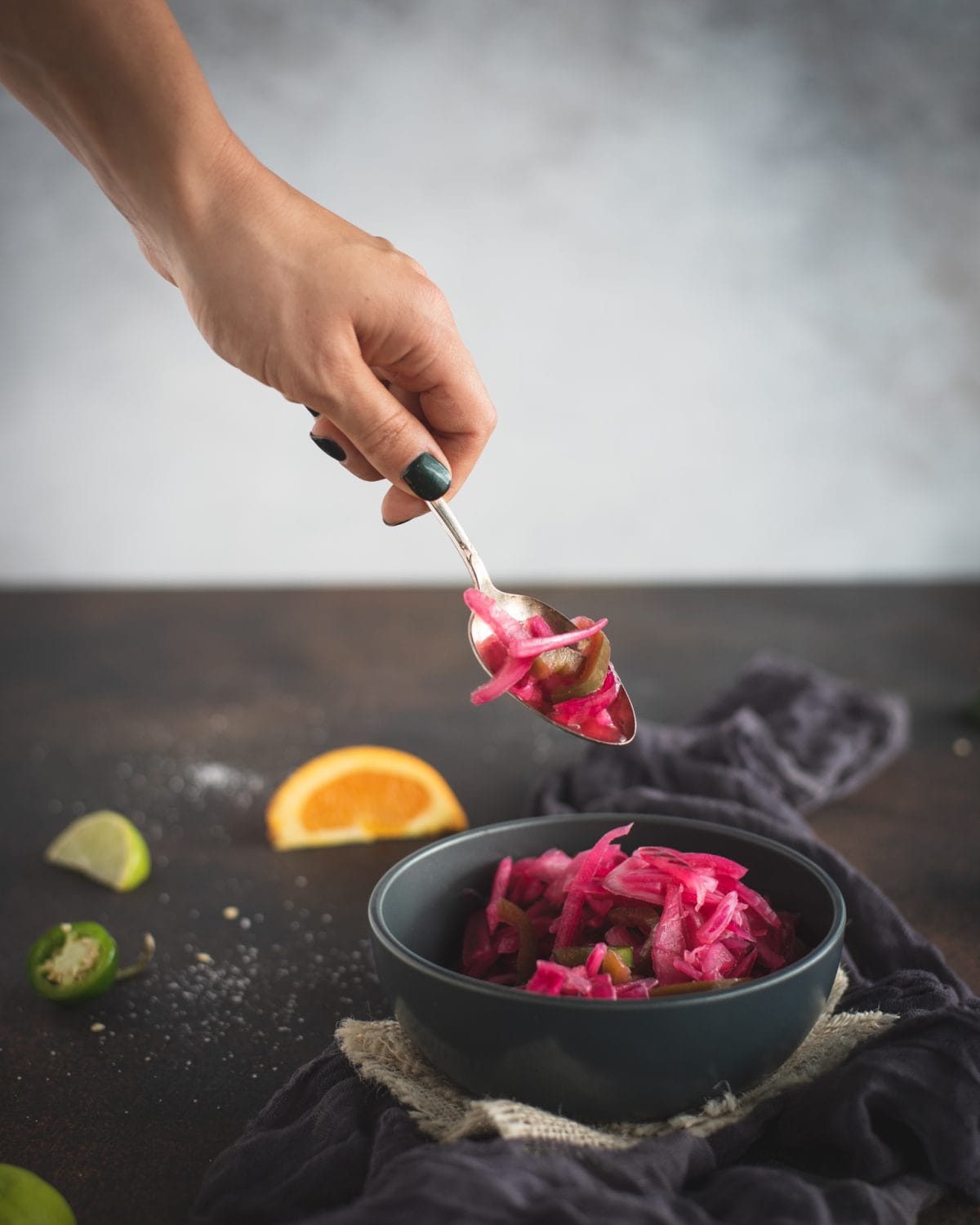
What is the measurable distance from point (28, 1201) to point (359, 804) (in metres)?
0.76

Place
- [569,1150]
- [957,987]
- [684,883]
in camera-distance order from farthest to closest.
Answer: [957,987]
[684,883]
[569,1150]

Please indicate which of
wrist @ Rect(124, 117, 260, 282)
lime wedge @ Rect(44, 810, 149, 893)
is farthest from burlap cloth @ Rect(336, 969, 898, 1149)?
wrist @ Rect(124, 117, 260, 282)

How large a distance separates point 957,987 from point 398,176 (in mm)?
2711

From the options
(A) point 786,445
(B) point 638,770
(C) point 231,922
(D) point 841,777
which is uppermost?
(C) point 231,922

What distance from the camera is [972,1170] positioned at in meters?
0.77

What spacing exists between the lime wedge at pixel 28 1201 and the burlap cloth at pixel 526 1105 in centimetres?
22

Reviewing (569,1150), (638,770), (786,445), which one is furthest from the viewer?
(786,445)

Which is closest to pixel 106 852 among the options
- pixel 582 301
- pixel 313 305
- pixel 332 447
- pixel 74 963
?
pixel 74 963

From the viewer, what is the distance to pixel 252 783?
1649mm

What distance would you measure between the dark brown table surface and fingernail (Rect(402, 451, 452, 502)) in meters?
0.46

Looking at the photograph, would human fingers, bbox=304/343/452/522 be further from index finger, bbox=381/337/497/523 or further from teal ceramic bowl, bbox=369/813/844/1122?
teal ceramic bowl, bbox=369/813/844/1122

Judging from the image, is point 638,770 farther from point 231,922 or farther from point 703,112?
point 703,112

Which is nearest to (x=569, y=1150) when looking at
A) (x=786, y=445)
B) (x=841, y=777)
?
(x=841, y=777)

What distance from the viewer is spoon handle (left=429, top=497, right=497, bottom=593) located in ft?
3.38
